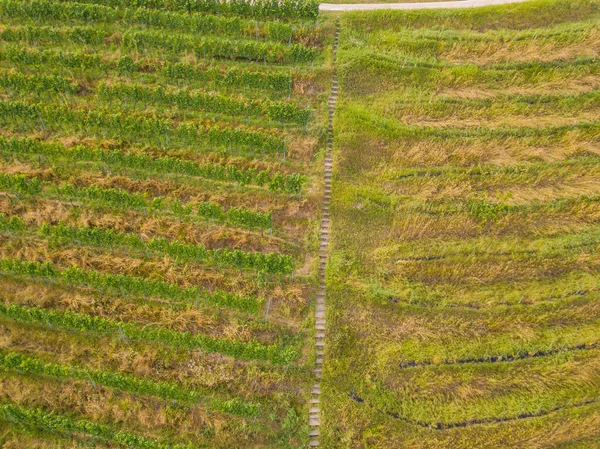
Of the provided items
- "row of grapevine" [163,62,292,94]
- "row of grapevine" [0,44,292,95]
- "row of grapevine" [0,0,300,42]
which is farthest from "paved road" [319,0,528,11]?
"row of grapevine" [163,62,292,94]

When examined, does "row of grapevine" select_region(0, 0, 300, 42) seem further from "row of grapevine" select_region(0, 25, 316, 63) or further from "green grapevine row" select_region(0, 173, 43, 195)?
"green grapevine row" select_region(0, 173, 43, 195)

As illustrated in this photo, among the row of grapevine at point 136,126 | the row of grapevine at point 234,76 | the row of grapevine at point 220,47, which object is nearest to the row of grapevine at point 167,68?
the row of grapevine at point 234,76

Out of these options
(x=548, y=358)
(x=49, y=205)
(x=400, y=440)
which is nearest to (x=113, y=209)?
(x=49, y=205)

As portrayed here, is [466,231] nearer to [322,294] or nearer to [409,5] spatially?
[322,294]

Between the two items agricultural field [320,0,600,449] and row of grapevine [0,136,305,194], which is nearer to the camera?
agricultural field [320,0,600,449]

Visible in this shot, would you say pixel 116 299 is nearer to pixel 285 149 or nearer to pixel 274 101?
pixel 285 149

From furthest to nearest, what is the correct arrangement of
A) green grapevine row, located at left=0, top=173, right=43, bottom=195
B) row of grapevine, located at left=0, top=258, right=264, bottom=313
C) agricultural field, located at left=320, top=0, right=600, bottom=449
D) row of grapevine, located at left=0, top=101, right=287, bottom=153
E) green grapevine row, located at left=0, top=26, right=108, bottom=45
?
1. green grapevine row, located at left=0, top=26, right=108, bottom=45
2. row of grapevine, located at left=0, top=101, right=287, bottom=153
3. green grapevine row, located at left=0, top=173, right=43, bottom=195
4. row of grapevine, located at left=0, top=258, right=264, bottom=313
5. agricultural field, located at left=320, top=0, right=600, bottom=449
